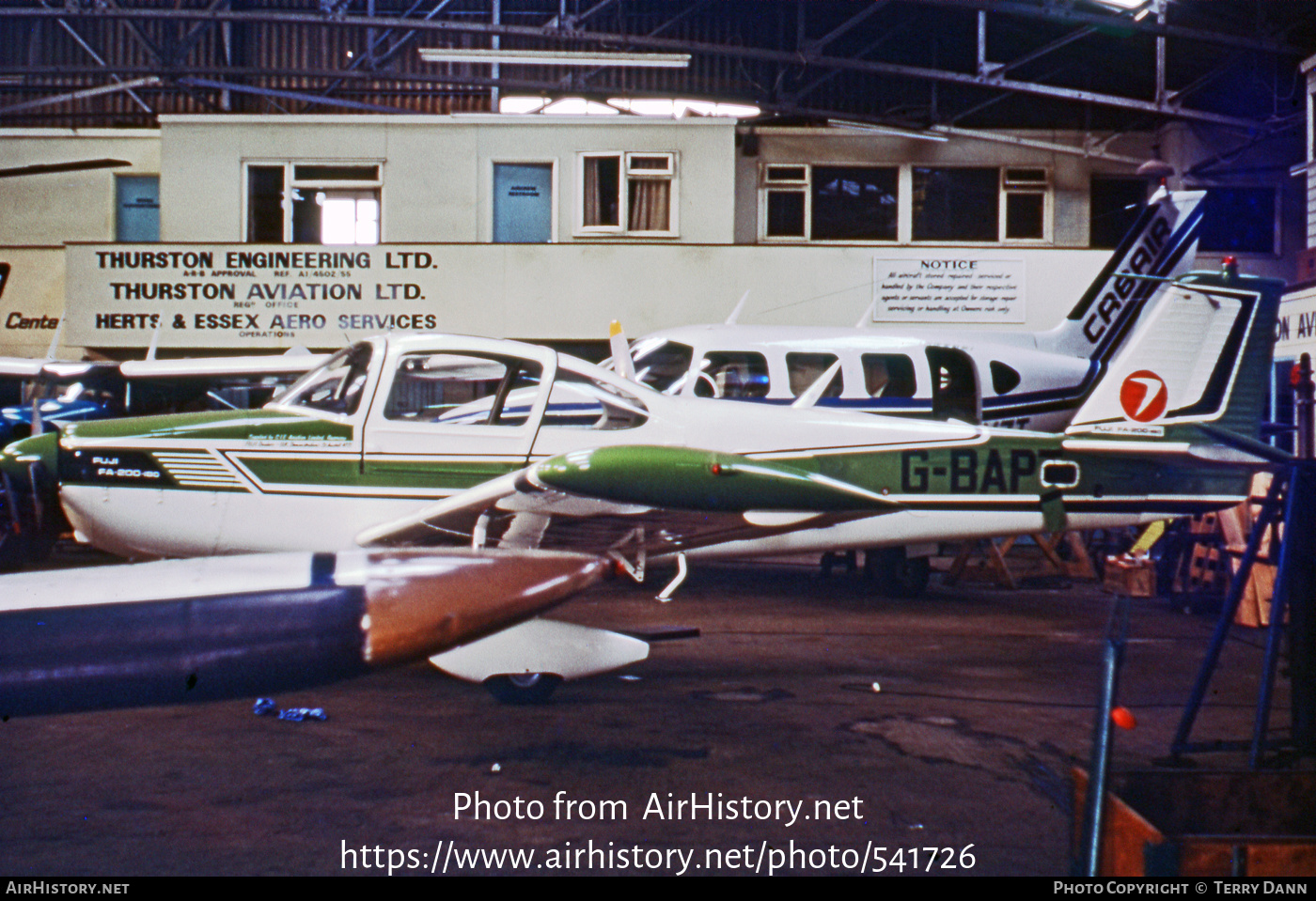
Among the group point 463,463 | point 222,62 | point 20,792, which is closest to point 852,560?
point 463,463

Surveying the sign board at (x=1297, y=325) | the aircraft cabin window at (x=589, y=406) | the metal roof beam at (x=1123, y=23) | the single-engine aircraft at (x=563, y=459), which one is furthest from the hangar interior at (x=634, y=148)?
the aircraft cabin window at (x=589, y=406)

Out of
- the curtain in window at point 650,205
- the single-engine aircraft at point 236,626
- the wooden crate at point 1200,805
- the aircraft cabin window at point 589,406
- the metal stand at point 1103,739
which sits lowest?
the wooden crate at point 1200,805

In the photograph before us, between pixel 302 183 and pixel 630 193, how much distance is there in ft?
16.2

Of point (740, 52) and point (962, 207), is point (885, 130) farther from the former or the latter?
point (740, 52)

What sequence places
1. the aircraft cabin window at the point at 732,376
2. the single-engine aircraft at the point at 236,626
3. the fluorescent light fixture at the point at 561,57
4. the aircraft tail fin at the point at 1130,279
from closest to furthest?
the single-engine aircraft at the point at 236,626, the aircraft cabin window at the point at 732,376, the aircraft tail fin at the point at 1130,279, the fluorescent light fixture at the point at 561,57

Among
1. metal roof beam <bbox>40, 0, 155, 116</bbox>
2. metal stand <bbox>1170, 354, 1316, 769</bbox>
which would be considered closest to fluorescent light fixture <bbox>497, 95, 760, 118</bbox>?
metal roof beam <bbox>40, 0, 155, 116</bbox>

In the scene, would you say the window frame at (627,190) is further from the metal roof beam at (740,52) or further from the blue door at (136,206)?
the blue door at (136,206)

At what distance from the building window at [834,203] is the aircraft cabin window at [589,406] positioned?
1046cm

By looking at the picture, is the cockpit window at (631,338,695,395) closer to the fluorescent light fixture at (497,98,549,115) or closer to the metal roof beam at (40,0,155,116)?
the fluorescent light fixture at (497,98,549,115)

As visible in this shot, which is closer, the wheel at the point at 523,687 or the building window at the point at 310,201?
Result: the wheel at the point at 523,687

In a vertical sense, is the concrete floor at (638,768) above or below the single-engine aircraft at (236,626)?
below

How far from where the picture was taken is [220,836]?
3.05 metres

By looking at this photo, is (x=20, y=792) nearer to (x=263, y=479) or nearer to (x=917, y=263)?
(x=263, y=479)

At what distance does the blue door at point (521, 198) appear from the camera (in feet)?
47.1
